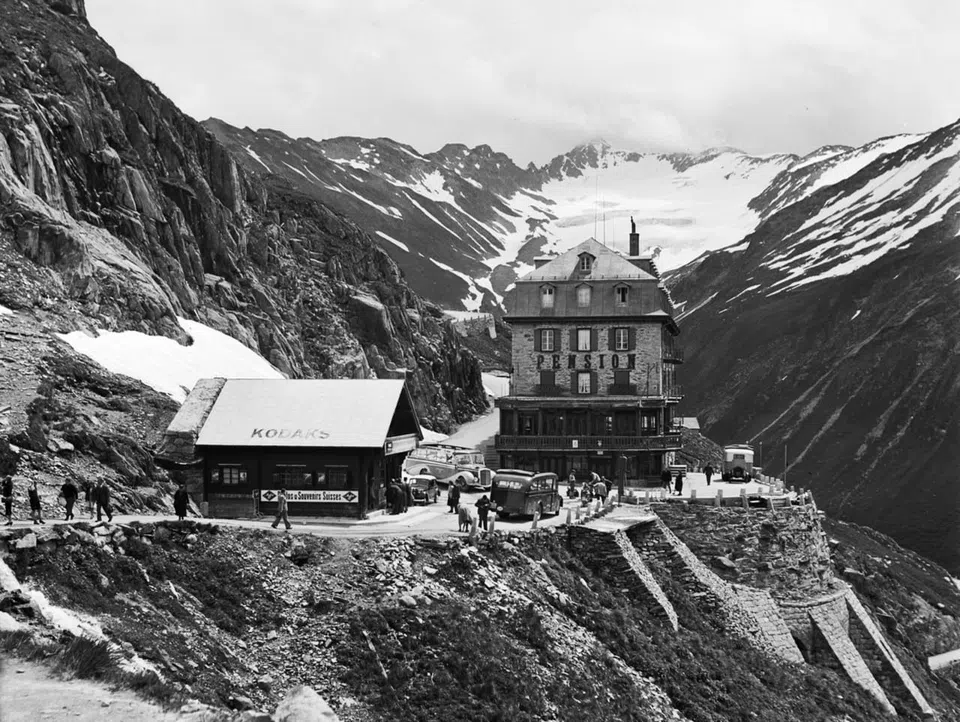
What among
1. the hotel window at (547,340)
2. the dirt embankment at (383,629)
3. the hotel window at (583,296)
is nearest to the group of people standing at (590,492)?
the dirt embankment at (383,629)

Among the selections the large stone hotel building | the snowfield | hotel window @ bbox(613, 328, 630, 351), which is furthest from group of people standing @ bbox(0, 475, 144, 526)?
hotel window @ bbox(613, 328, 630, 351)

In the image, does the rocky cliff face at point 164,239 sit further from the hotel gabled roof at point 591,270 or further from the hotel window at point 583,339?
the hotel window at point 583,339

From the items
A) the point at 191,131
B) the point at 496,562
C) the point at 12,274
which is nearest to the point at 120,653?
the point at 496,562

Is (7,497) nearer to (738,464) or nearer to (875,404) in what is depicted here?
(738,464)

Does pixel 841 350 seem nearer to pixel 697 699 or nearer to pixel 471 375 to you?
pixel 471 375

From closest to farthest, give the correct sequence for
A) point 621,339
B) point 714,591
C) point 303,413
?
point 303,413 → point 714,591 → point 621,339

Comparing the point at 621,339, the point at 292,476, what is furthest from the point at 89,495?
the point at 621,339
